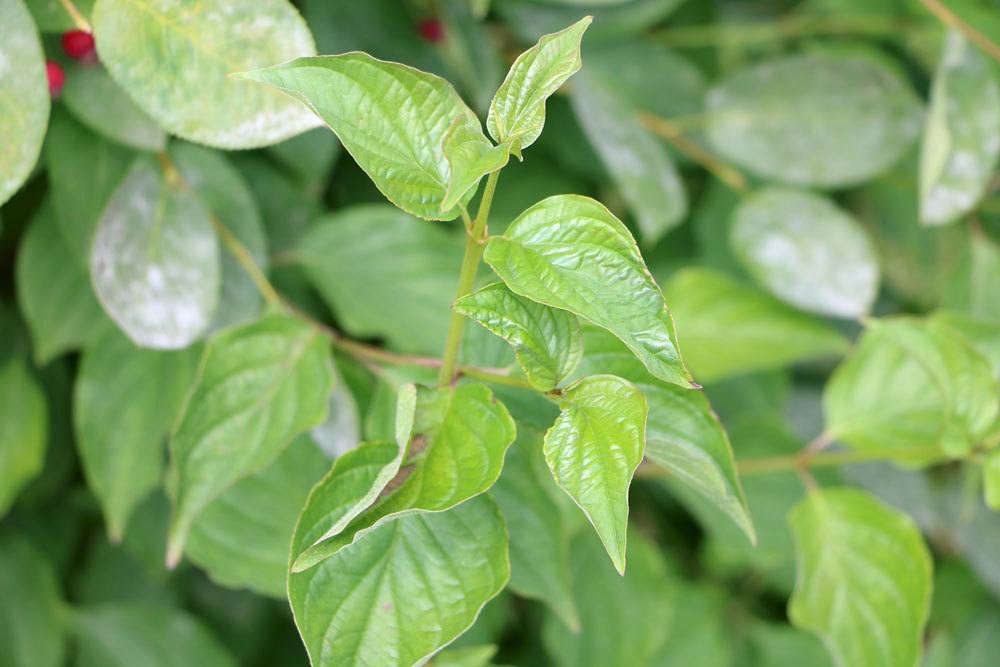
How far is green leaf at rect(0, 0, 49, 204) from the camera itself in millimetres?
508

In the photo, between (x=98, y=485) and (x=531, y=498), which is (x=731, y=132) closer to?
(x=531, y=498)

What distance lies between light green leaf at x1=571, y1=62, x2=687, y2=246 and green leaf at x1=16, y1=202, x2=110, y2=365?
1.54 ft

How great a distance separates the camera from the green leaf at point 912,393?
0.64 meters

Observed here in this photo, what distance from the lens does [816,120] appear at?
0.96 meters

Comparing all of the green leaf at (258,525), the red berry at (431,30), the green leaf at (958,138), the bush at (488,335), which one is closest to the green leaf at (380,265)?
the bush at (488,335)

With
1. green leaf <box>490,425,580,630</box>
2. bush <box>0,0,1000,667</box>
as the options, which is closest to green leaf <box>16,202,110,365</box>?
bush <box>0,0,1000,667</box>

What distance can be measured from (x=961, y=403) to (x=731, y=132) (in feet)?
1.40

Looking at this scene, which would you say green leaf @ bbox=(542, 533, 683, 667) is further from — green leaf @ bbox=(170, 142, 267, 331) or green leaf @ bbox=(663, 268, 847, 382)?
green leaf @ bbox=(170, 142, 267, 331)

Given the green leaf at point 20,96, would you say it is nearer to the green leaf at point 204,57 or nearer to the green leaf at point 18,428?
the green leaf at point 204,57

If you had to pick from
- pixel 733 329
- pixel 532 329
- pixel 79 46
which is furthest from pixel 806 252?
pixel 79 46

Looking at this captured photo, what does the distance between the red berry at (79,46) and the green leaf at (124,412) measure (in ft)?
0.69

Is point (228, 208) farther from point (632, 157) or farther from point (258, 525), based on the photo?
point (632, 157)

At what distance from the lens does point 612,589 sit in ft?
2.95

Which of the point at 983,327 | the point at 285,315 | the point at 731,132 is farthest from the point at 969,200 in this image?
the point at 285,315
